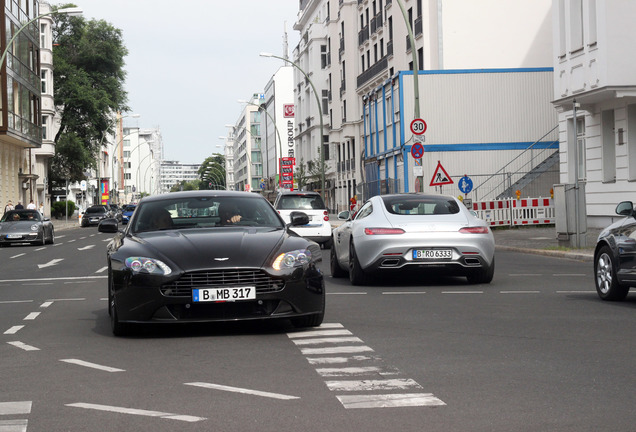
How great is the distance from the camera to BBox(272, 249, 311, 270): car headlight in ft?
29.1

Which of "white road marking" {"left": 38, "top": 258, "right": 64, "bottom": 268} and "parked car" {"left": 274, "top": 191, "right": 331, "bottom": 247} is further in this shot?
"parked car" {"left": 274, "top": 191, "right": 331, "bottom": 247}

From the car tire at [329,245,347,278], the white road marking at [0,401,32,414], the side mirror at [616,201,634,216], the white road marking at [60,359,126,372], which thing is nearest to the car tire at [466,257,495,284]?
the car tire at [329,245,347,278]

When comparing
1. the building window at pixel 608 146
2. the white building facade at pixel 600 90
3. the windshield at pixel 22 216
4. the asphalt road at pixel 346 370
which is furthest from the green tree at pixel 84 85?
the asphalt road at pixel 346 370

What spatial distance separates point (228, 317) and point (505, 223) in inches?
1085

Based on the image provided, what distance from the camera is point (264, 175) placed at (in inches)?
5802

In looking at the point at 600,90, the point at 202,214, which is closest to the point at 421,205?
the point at 202,214

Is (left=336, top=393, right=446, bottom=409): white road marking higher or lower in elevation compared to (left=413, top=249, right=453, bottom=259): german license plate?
lower

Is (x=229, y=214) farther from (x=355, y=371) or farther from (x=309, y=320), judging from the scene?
(x=355, y=371)

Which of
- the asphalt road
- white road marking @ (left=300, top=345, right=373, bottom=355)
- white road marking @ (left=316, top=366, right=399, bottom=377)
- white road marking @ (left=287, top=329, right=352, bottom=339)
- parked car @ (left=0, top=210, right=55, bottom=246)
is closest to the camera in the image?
the asphalt road

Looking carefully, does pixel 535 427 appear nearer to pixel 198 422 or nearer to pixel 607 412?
pixel 607 412

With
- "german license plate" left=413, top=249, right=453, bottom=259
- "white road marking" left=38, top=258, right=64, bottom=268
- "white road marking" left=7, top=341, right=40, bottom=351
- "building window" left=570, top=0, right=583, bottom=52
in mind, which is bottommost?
"white road marking" left=7, top=341, right=40, bottom=351

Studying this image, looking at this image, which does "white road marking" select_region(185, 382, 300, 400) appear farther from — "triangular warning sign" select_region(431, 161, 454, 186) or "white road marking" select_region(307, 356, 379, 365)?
"triangular warning sign" select_region(431, 161, 454, 186)

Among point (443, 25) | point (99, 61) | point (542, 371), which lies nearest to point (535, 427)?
point (542, 371)

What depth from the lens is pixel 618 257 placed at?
37.0 ft
